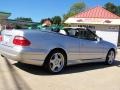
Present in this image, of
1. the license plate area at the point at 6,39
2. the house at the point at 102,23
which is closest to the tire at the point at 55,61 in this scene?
the license plate area at the point at 6,39

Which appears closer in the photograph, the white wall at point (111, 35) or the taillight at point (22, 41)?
the taillight at point (22, 41)

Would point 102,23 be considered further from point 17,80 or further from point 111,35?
point 17,80

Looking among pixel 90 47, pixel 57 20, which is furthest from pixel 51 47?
pixel 57 20

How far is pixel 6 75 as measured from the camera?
7797 millimetres

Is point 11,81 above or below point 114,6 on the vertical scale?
below

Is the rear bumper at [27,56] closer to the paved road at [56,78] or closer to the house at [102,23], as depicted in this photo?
the paved road at [56,78]

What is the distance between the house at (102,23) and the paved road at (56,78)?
18.5m

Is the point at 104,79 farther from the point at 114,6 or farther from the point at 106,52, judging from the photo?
the point at 114,6

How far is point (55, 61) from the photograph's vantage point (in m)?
8.55

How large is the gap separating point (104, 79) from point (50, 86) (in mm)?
2030

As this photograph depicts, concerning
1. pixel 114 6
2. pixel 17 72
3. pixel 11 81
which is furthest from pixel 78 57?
pixel 114 6

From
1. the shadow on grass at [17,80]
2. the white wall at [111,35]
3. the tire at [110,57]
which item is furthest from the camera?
the white wall at [111,35]

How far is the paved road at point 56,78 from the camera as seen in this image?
691cm

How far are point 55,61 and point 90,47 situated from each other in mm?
1831
